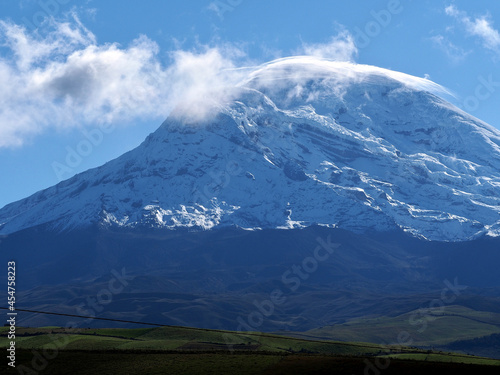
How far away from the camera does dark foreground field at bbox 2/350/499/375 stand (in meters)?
108

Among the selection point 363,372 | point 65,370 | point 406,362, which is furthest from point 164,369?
point 406,362

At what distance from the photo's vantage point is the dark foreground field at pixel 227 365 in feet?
354

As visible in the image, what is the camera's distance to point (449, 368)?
109625mm

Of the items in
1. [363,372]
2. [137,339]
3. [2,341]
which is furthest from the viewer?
[137,339]

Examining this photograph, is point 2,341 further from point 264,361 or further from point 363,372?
point 363,372

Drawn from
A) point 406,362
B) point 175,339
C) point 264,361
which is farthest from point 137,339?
point 406,362

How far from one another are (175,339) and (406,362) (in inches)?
3610

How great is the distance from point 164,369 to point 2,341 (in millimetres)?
75056

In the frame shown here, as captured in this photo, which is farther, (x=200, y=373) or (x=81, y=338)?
(x=81, y=338)

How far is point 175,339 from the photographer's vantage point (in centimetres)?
19500

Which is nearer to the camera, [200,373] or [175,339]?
[200,373]

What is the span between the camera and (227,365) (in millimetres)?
113188

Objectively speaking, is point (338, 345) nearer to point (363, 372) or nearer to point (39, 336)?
Result: point (39, 336)

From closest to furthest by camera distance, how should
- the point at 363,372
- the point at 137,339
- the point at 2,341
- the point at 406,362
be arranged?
the point at 363,372, the point at 406,362, the point at 2,341, the point at 137,339
